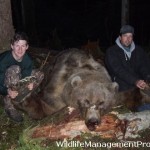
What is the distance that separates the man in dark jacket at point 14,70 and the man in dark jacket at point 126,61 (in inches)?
54.7

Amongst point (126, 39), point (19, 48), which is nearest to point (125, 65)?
point (126, 39)

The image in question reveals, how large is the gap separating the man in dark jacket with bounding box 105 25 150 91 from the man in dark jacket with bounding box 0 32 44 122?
1.39 m

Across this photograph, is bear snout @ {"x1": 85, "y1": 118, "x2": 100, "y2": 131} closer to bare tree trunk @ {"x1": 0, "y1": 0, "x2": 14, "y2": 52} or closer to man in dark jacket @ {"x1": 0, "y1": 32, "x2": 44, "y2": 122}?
man in dark jacket @ {"x1": 0, "y1": 32, "x2": 44, "y2": 122}

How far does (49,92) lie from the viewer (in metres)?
6.62

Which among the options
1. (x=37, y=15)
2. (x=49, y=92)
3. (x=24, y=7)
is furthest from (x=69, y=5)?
(x=49, y=92)

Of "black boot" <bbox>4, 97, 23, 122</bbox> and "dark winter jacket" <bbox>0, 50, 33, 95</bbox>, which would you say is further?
"black boot" <bbox>4, 97, 23, 122</bbox>

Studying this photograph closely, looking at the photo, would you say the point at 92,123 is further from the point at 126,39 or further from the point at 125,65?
the point at 126,39

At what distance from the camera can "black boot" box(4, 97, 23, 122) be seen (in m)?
6.27

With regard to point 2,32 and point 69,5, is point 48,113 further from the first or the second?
point 69,5

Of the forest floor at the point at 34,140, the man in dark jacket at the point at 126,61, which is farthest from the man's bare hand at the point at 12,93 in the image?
the man in dark jacket at the point at 126,61

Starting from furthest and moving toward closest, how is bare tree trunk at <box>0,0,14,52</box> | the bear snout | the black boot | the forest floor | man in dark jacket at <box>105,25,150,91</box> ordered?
bare tree trunk at <box>0,0,14,52</box> < man in dark jacket at <box>105,25,150,91</box> < the black boot < the bear snout < the forest floor

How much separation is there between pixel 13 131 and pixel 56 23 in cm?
1305

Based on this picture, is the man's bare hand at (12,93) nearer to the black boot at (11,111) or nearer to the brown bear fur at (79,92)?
the black boot at (11,111)

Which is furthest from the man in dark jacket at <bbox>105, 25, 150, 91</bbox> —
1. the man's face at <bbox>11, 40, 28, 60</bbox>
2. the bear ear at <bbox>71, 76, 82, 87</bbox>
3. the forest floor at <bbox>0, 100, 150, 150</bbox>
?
the man's face at <bbox>11, 40, 28, 60</bbox>
